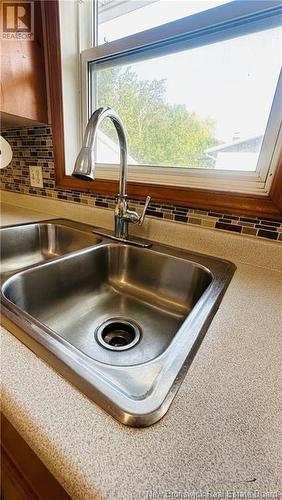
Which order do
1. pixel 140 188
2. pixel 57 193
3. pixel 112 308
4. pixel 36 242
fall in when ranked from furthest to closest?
pixel 57 193 < pixel 36 242 < pixel 140 188 < pixel 112 308

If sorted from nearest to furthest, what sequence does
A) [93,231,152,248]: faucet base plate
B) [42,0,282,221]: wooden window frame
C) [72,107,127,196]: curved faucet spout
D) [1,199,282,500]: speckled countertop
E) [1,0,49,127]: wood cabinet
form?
[1,199,282,500]: speckled countertop < [72,107,127,196]: curved faucet spout < [42,0,282,221]: wooden window frame < [93,231,152,248]: faucet base plate < [1,0,49,127]: wood cabinet

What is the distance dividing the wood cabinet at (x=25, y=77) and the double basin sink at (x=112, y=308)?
49 cm

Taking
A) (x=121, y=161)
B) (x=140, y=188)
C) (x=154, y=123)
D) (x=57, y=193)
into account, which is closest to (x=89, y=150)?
(x=121, y=161)

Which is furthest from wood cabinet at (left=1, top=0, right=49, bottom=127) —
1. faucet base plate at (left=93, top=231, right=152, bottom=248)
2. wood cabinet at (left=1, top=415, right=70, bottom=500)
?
wood cabinet at (left=1, top=415, right=70, bottom=500)

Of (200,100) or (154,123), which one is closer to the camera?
(200,100)

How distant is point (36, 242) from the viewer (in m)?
1.04

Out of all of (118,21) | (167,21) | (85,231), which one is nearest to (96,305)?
(85,231)

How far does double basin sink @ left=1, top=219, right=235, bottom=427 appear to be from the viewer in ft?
1.03

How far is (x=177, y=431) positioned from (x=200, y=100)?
3.07 feet

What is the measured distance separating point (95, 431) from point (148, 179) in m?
0.84

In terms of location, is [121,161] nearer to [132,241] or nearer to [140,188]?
[140,188]

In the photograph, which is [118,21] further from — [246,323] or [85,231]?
[246,323]

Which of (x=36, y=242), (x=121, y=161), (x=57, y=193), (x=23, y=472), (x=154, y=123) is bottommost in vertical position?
(x=23, y=472)

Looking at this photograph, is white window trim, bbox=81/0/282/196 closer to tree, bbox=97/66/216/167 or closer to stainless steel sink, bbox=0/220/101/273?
tree, bbox=97/66/216/167
